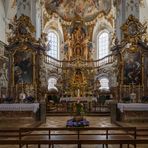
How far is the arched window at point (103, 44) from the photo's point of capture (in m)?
35.4

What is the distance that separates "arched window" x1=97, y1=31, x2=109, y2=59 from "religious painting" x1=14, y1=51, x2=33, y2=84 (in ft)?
51.5

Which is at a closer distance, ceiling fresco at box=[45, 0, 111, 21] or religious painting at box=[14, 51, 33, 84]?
religious painting at box=[14, 51, 33, 84]

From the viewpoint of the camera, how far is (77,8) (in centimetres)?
3566

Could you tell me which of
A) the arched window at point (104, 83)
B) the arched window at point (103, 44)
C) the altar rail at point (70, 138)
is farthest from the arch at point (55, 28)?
the altar rail at point (70, 138)

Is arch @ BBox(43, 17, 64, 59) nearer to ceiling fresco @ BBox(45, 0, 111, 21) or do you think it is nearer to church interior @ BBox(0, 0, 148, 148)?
church interior @ BBox(0, 0, 148, 148)

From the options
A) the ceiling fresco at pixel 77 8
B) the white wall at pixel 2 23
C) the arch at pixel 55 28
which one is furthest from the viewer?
the arch at pixel 55 28

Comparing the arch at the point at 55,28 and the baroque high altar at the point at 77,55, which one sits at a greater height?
the arch at the point at 55,28

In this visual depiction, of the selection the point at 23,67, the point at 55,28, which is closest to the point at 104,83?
the point at 55,28

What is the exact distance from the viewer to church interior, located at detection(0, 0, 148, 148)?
10.4m

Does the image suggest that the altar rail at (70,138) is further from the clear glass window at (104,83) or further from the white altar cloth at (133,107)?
the clear glass window at (104,83)

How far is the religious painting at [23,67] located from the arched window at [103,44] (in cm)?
1568

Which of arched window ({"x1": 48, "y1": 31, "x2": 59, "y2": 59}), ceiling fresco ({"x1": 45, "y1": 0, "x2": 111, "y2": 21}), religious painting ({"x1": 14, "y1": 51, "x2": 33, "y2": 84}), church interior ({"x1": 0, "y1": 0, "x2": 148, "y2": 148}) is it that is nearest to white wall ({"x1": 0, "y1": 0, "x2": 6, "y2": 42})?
church interior ({"x1": 0, "y1": 0, "x2": 148, "y2": 148})

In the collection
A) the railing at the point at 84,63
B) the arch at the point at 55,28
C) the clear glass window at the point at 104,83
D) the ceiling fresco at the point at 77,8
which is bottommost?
the clear glass window at the point at 104,83

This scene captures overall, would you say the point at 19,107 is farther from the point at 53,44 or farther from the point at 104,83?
the point at 53,44
